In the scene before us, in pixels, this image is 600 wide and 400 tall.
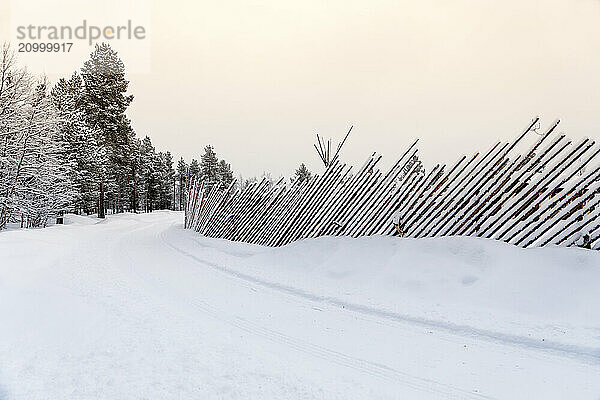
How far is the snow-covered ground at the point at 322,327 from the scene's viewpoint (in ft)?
7.58

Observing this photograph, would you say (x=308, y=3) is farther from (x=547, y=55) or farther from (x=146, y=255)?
(x=146, y=255)

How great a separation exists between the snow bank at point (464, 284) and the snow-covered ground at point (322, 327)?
0.02m

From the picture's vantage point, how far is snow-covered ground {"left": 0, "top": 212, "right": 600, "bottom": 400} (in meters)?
2.31

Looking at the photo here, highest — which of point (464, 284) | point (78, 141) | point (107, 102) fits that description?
point (107, 102)

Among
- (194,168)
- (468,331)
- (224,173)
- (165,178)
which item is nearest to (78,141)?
(468,331)

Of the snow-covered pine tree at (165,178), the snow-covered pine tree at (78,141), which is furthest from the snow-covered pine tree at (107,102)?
the snow-covered pine tree at (165,178)

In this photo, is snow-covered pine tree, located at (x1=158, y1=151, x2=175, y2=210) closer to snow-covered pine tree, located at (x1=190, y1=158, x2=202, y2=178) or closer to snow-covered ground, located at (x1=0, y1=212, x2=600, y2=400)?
snow-covered pine tree, located at (x1=190, y1=158, x2=202, y2=178)

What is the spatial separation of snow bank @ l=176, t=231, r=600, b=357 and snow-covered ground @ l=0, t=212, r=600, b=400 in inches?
0.7

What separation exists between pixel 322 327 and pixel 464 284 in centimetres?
209

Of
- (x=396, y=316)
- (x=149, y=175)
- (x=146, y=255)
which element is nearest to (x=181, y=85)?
(x=146, y=255)

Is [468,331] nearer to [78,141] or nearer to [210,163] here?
[78,141]

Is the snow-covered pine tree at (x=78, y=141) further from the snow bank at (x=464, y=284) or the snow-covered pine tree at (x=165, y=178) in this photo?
the snow-covered pine tree at (x=165, y=178)

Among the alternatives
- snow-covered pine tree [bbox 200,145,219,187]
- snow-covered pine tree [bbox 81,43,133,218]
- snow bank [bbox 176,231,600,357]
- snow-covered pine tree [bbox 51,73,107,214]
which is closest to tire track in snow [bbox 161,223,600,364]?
snow bank [bbox 176,231,600,357]

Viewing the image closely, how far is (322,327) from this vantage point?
11.3 feet
